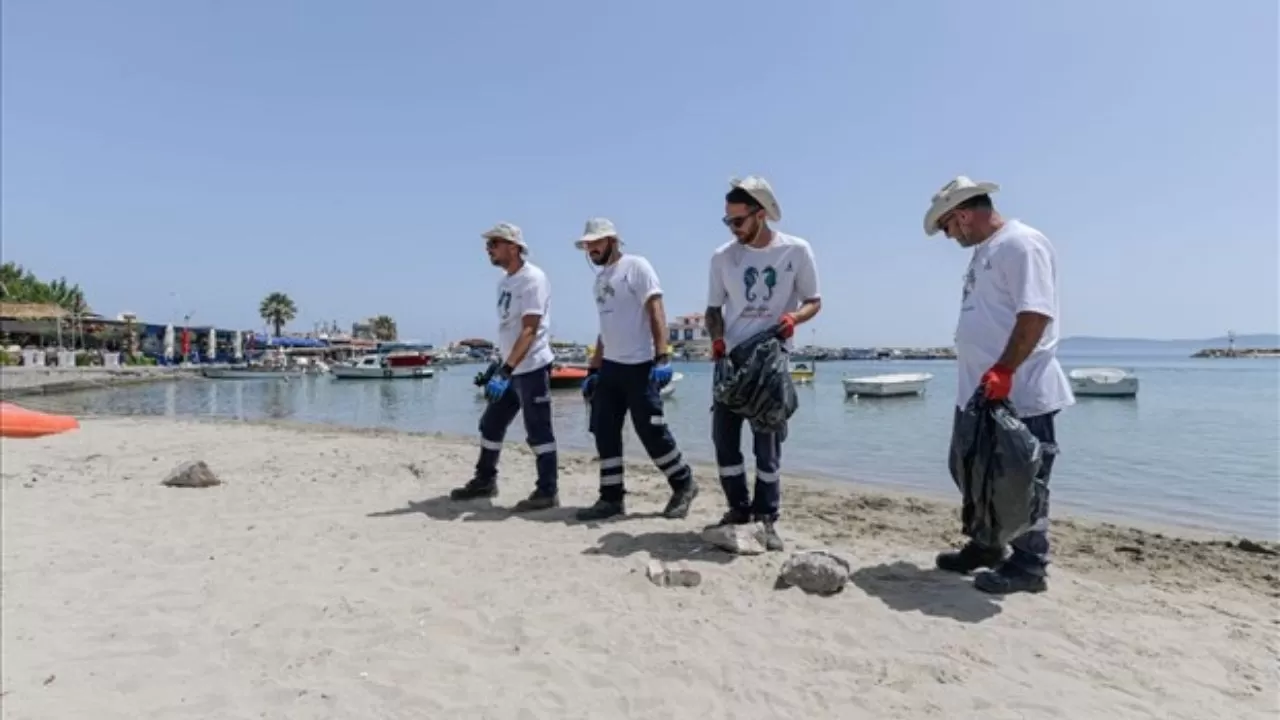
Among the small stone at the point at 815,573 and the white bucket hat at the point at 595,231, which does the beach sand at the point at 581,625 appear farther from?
the white bucket hat at the point at 595,231

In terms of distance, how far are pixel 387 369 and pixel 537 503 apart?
1933 inches

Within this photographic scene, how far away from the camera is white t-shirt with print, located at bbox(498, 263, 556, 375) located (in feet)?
16.4

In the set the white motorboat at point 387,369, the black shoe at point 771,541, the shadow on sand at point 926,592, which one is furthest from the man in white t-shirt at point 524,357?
the white motorboat at point 387,369

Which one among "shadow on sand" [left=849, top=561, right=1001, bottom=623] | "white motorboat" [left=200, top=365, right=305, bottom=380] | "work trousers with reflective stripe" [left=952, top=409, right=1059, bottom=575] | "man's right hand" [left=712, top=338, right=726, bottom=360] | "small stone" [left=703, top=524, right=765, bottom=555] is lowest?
"white motorboat" [left=200, top=365, right=305, bottom=380]

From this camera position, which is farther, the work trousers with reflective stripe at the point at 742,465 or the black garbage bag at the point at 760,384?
the work trousers with reflective stripe at the point at 742,465

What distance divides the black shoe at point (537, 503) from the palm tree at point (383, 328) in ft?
409

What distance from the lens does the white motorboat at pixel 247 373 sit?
170ft

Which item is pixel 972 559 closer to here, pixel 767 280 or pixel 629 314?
pixel 767 280

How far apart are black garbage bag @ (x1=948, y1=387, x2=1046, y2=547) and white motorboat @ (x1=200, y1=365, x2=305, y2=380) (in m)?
55.9

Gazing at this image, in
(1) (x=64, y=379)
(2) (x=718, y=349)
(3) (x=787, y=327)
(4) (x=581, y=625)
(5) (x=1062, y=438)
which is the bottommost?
(5) (x=1062, y=438)

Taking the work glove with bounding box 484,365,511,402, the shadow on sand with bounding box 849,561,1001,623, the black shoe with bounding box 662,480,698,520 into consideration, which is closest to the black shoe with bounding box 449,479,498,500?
the work glove with bounding box 484,365,511,402

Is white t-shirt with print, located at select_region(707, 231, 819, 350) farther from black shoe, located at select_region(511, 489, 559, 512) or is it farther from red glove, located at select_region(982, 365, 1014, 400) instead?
black shoe, located at select_region(511, 489, 559, 512)

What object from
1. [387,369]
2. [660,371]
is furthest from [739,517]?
[387,369]

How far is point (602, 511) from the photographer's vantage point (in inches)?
188
